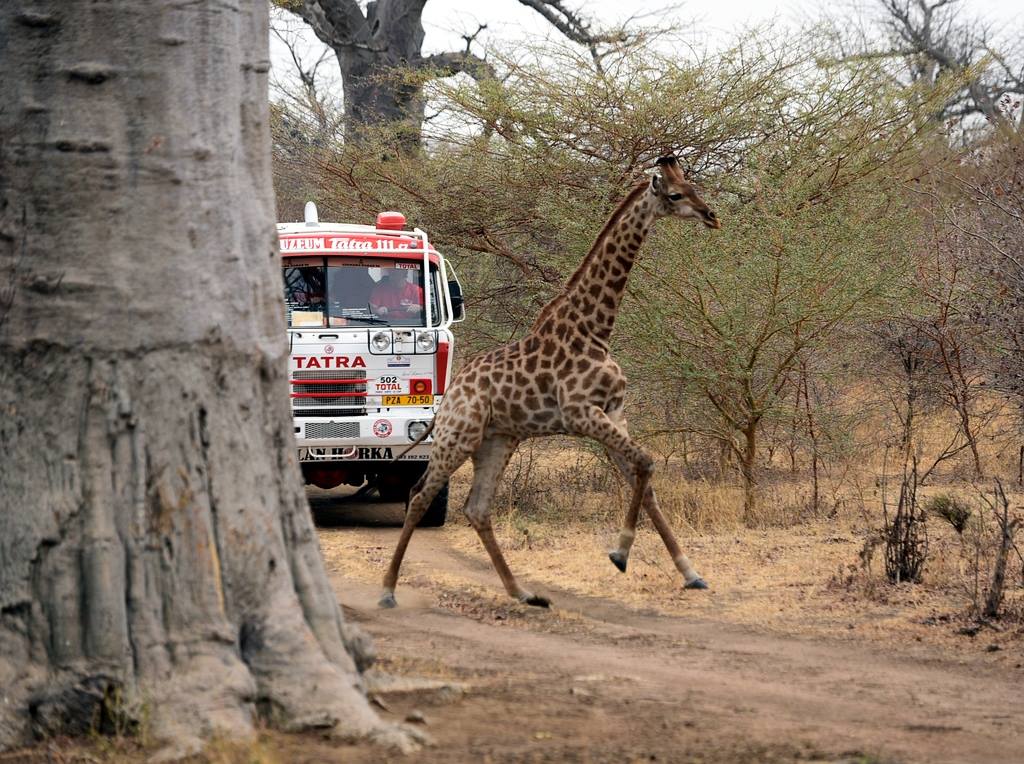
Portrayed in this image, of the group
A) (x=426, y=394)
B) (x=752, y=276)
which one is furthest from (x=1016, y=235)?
(x=426, y=394)

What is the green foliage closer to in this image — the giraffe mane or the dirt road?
the giraffe mane

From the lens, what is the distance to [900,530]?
7883 mm

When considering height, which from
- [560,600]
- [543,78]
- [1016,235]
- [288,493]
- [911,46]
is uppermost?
[911,46]

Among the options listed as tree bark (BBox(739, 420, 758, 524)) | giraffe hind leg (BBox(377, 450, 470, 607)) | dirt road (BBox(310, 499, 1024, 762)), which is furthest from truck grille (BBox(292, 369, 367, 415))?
dirt road (BBox(310, 499, 1024, 762))

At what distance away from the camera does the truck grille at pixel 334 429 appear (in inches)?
438

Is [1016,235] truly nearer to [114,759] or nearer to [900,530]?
[900,530]

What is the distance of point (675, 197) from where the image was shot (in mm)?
8453

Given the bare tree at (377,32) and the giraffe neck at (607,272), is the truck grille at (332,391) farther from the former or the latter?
the bare tree at (377,32)

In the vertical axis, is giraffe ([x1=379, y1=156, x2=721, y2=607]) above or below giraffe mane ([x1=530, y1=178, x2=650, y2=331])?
below

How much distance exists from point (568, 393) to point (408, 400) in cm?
310

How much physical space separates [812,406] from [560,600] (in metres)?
4.60

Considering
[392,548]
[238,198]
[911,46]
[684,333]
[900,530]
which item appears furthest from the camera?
[911,46]

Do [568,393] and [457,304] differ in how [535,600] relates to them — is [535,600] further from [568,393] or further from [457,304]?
[457,304]

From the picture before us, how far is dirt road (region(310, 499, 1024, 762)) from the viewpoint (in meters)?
4.22
